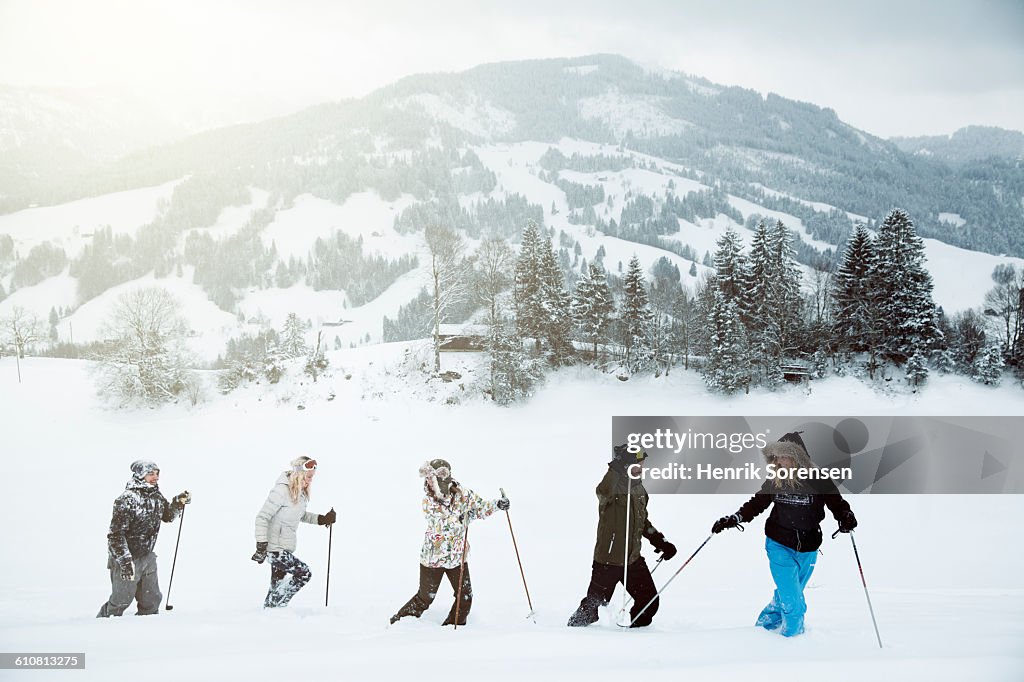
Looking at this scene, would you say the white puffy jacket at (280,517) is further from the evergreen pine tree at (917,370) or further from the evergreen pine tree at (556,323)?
the evergreen pine tree at (917,370)

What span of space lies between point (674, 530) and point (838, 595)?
3.67 meters

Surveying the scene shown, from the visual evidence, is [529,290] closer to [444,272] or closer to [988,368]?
[444,272]

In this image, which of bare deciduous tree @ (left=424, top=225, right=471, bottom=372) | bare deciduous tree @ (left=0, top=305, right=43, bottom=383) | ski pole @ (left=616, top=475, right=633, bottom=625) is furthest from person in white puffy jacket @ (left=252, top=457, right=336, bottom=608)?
bare deciduous tree @ (left=0, top=305, right=43, bottom=383)

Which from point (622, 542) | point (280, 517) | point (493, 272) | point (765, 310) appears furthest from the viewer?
point (493, 272)

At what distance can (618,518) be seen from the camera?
4.23m

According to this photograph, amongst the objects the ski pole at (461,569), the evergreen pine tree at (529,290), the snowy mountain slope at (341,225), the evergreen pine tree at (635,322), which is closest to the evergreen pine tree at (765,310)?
the evergreen pine tree at (635,322)

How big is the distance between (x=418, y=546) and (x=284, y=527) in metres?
4.55

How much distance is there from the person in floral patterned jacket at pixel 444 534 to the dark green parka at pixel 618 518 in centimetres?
79

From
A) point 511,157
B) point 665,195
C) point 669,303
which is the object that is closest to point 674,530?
point 669,303

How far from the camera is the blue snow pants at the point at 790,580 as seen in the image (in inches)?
152

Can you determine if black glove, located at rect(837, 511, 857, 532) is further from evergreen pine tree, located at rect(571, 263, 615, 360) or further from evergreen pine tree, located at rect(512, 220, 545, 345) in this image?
evergreen pine tree, located at rect(571, 263, 615, 360)

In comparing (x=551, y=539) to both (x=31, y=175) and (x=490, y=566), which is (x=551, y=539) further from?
(x=31, y=175)

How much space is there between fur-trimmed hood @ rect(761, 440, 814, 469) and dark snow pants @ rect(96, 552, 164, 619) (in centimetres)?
496

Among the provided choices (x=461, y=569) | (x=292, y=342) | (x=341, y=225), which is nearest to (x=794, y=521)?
(x=461, y=569)
